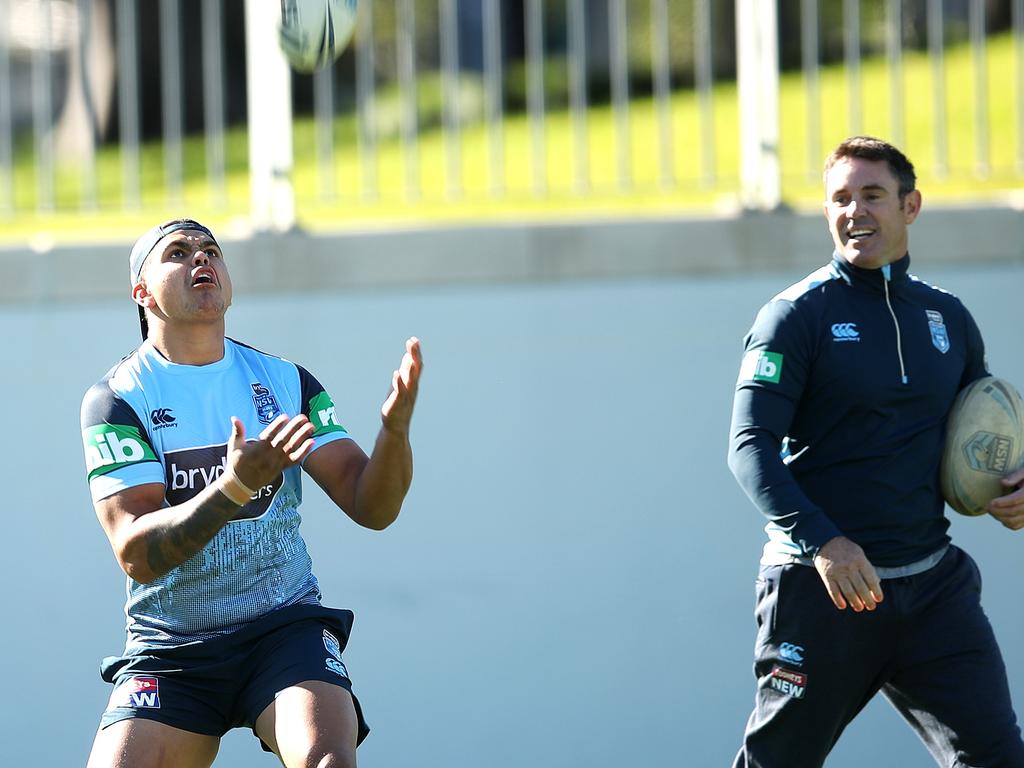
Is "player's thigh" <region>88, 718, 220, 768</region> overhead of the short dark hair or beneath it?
beneath

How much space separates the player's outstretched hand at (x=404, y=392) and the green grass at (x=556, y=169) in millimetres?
2031

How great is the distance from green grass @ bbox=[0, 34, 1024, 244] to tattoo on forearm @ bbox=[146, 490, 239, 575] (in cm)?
222

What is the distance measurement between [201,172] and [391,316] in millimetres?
2751

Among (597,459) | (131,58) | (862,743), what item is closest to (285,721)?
(597,459)

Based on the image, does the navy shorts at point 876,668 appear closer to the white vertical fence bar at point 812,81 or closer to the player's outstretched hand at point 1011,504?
the player's outstretched hand at point 1011,504

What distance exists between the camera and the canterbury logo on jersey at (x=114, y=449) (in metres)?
3.35

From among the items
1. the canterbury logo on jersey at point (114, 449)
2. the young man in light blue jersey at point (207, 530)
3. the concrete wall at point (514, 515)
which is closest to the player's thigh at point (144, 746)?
the young man in light blue jersey at point (207, 530)

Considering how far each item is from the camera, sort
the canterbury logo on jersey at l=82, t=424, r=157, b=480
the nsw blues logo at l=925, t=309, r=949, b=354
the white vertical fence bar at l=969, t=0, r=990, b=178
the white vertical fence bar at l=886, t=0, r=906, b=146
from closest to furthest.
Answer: the canterbury logo on jersey at l=82, t=424, r=157, b=480 < the nsw blues logo at l=925, t=309, r=949, b=354 < the white vertical fence bar at l=886, t=0, r=906, b=146 < the white vertical fence bar at l=969, t=0, r=990, b=178

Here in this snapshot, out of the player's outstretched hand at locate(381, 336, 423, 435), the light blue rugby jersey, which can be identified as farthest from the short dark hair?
the light blue rugby jersey

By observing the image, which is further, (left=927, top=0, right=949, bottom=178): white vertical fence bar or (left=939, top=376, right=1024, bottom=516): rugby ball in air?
(left=927, top=0, right=949, bottom=178): white vertical fence bar

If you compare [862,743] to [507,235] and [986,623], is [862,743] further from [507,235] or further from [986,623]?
[507,235]

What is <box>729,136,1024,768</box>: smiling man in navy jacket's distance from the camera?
3.66 m

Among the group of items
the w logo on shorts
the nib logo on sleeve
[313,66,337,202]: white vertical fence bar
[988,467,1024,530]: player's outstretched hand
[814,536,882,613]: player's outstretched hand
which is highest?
[313,66,337,202]: white vertical fence bar

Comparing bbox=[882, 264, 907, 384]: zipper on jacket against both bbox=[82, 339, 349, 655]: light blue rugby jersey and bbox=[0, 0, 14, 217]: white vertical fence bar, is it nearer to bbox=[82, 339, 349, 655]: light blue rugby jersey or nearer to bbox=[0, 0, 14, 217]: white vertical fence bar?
bbox=[82, 339, 349, 655]: light blue rugby jersey
